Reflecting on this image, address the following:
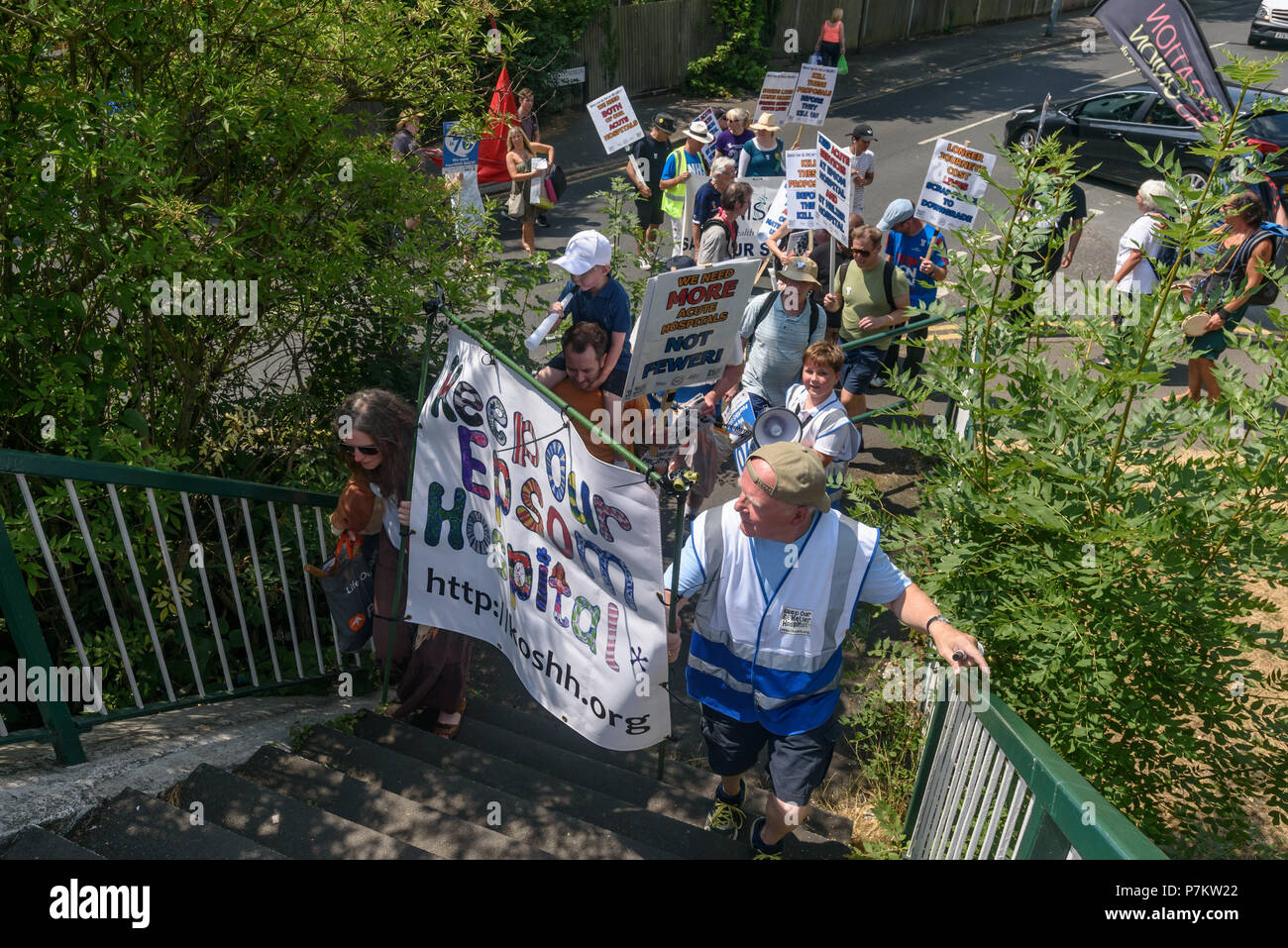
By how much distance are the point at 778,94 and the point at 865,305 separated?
540cm

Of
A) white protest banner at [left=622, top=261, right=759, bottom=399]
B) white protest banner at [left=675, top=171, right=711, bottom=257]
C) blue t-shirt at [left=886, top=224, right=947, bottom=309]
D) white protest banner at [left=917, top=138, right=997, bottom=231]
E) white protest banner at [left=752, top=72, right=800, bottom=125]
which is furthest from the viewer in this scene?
white protest banner at [left=752, top=72, right=800, bottom=125]

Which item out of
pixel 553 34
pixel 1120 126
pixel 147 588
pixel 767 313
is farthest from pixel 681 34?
pixel 147 588

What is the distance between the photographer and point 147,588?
5062 millimetres

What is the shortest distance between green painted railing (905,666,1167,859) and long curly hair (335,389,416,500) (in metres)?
2.33

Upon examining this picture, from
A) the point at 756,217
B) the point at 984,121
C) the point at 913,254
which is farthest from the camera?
the point at 984,121

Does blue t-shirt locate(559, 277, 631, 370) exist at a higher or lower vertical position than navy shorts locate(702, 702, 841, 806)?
higher

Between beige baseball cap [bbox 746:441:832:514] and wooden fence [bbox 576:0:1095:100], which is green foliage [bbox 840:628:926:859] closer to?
beige baseball cap [bbox 746:441:832:514]

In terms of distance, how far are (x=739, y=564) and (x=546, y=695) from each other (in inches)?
38.9

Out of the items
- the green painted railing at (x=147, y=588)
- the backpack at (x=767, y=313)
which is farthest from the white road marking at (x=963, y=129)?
the green painted railing at (x=147, y=588)

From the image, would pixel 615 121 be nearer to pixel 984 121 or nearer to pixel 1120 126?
pixel 1120 126

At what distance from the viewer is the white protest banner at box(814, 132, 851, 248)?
25.6 ft

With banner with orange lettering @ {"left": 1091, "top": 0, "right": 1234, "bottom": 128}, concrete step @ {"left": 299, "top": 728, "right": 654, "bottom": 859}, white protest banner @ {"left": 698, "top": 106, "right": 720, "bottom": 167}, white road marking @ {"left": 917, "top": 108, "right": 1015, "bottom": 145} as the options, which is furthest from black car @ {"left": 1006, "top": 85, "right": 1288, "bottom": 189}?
concrete step @ {"left": 299, "top": 728, "right": 654, "bottom": 859}

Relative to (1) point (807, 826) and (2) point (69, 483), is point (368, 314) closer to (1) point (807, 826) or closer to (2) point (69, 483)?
(2) point (69, 483)

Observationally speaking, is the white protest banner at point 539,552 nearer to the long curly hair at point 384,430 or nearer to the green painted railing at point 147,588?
the long curly hair at point 384,430
